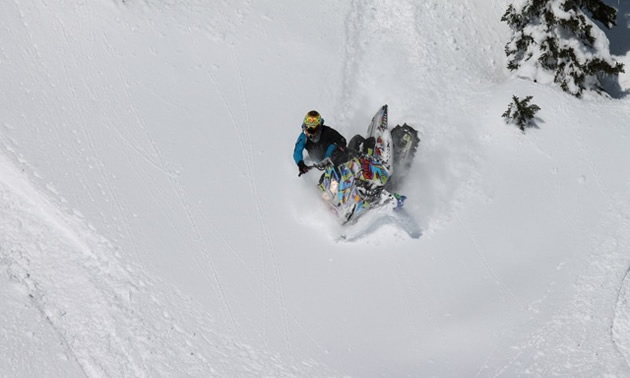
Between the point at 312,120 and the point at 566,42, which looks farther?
the point at 566,42

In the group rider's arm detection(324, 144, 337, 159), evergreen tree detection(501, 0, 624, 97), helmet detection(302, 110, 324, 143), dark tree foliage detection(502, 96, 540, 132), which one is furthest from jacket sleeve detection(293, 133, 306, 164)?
evergreen tree detection(501, 0, 624, 97)

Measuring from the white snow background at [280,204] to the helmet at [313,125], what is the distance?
112cm

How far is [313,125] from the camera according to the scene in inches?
521

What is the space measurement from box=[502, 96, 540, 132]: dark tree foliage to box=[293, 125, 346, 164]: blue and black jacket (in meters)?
4.17

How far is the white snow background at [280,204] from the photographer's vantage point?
11.4 meters

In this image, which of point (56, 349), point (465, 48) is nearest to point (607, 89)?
point (465, 48)

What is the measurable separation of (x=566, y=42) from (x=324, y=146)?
678cm

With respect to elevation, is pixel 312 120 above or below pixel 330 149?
above

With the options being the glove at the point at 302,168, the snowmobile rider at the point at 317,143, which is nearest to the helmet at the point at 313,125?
the snowmobile rider at the point at 317,143

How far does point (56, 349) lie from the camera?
10672 millimetres

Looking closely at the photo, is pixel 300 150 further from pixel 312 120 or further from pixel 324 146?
pixel 312 120

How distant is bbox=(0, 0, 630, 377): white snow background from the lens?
37.3 feet

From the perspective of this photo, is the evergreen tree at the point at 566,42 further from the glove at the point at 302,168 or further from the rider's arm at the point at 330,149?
the glove at the point at 302,168

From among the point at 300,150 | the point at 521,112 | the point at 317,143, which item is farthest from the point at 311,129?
the point at 521,112
